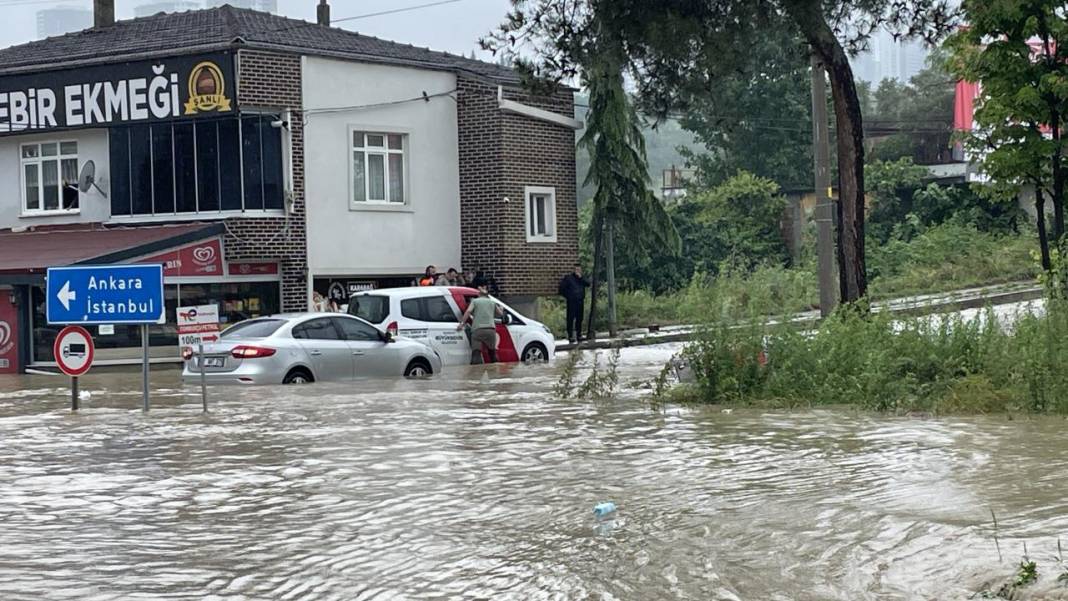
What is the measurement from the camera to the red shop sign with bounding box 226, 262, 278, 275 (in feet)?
99.6

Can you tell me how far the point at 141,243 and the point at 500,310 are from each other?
8254 millimetres

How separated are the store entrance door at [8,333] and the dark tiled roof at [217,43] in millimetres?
5565

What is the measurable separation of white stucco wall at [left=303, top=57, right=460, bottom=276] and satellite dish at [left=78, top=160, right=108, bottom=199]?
190 inches

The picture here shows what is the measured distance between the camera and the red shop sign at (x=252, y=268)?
30.4m

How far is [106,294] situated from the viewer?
15914mm

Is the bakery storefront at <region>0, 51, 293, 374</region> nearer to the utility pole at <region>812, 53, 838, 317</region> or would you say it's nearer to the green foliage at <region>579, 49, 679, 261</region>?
the green foliage at <region>579, 49, 679, 261</region>

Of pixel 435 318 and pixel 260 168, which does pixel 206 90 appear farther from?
pixel 435 318

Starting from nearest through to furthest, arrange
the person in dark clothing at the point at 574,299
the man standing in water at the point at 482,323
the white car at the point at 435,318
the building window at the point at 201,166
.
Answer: the white car at the point at 435,318, the man standing in water at the point at 482,323, the building window at the point at 201,166, the person in dark clothing at the point at 574,299

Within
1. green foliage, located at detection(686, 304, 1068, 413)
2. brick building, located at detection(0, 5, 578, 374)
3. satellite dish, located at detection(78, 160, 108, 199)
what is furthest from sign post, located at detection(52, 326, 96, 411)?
satellite dish, located at detection(78, 160, 108, 199)

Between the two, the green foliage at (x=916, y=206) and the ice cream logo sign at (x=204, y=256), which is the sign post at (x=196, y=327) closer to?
the ice cream logo sign at (x=204, y=256)

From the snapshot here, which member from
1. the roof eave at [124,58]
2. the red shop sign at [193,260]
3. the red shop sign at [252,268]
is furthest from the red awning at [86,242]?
the roof eave at [124,58]

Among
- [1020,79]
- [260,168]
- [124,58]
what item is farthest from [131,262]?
[1020,79]

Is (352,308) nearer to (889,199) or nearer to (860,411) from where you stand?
(860,411)

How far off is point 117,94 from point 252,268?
4749mm
